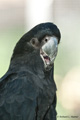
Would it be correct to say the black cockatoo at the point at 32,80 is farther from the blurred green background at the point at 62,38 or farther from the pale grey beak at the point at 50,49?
the blurred green background at the point at 62,38

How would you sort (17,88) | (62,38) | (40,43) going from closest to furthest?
(17,88)
(40,43)
(62,38)

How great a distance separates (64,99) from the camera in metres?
4.44

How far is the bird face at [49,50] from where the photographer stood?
3072 millimetres

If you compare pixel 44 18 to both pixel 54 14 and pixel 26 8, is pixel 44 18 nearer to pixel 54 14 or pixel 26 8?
pixel 54 14

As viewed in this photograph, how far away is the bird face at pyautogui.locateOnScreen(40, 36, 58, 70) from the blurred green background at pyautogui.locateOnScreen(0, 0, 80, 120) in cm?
84

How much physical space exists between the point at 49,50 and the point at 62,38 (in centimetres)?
225

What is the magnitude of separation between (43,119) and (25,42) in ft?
1.54

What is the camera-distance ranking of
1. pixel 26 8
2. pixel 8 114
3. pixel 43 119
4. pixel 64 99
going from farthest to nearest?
pixel 26 8
pixel 64 99
pixel 43 119
pixel 8 114

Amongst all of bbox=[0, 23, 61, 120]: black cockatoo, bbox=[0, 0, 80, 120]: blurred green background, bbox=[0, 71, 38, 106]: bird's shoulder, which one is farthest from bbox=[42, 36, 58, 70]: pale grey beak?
bbox=[0, 0, 80, 120]: blurred green background

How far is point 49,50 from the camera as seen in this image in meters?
3.07

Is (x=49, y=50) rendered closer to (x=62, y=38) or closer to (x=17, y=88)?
(x=17, y=88)

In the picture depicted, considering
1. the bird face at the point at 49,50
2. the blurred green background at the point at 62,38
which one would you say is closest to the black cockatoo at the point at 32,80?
the bird face at the point at 49,50

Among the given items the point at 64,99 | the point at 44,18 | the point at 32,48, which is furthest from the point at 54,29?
Result: the point at 44,18

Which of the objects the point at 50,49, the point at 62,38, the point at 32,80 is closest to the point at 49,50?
the point at 50,49
